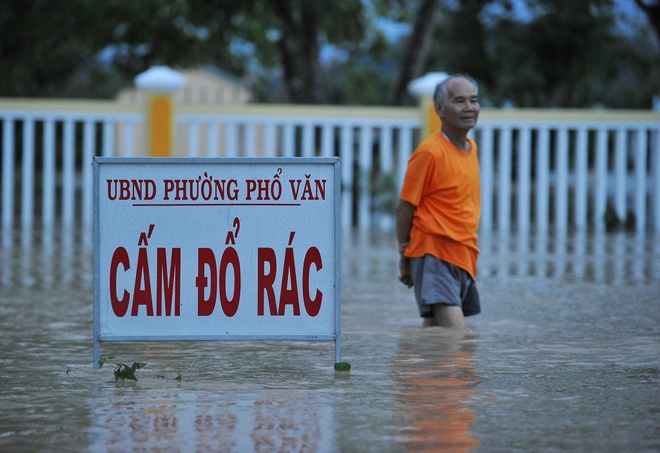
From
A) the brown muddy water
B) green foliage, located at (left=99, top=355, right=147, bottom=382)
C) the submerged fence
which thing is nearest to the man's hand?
the brown muddy water

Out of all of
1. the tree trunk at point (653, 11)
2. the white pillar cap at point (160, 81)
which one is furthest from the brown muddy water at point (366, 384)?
the tree trunk at point (653, 11)

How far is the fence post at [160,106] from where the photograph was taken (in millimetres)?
15352

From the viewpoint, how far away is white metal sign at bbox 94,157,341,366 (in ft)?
17.8

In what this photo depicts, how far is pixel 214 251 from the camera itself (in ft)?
18.0

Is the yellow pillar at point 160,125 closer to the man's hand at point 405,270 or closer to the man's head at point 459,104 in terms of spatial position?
the man's hand at point 405,270

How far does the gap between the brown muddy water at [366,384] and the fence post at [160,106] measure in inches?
252

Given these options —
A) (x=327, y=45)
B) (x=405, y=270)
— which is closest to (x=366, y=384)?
(x=405, y=270)

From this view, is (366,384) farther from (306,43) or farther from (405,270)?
(306,43)

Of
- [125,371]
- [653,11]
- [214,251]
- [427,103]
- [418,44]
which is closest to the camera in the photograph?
[125,371]

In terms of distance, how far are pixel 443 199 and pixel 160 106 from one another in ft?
29.9

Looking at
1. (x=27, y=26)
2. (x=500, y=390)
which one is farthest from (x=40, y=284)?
(x=27, y=26)

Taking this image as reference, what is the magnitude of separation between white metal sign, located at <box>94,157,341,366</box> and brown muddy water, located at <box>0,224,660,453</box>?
0.25m

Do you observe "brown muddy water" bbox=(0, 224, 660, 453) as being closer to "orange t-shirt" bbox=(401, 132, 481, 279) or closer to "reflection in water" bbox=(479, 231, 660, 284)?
"orange t-shirt" bbox=(401, 132, 481, 279)

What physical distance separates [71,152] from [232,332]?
1079 centimetres
